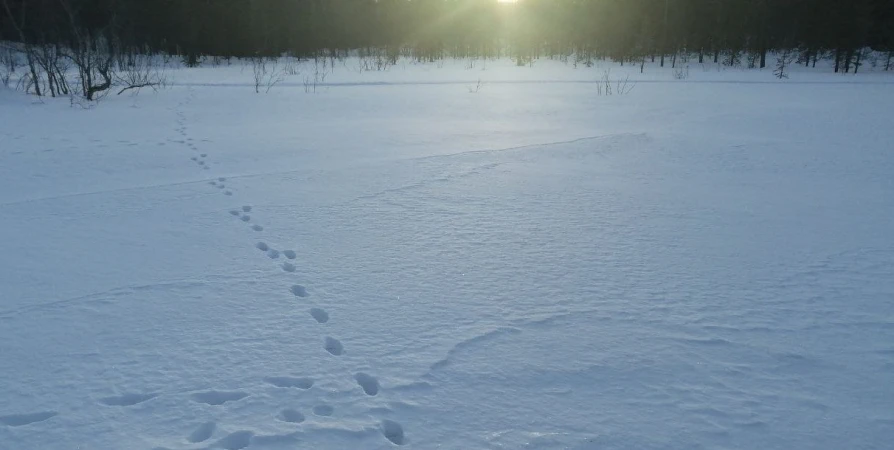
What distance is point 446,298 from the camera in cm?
290

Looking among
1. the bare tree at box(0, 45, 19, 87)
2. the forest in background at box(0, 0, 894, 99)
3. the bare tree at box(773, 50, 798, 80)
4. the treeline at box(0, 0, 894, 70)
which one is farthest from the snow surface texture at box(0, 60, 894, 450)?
the treeline at box(0, 0, 894, 70)

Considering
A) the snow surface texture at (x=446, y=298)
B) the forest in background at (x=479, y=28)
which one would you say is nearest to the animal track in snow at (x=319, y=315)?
the snow surface texture at (x=446, y=298)

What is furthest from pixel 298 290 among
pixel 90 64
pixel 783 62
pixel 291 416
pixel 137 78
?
pixel 783 62

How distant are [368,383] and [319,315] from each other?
2.09 ft

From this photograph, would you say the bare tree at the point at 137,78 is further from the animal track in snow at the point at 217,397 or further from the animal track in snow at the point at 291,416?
Answer: the animal track in snow at the point at 291,416

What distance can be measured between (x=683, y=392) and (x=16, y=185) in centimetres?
553

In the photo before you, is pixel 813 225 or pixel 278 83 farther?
pixel 278 83

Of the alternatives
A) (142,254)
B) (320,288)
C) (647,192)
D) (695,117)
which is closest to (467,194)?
(647,192)

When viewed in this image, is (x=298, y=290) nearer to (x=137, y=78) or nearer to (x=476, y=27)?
(x=137, y=78)

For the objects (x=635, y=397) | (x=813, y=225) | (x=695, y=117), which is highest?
(x=695, y=117)

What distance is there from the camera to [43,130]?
25.1 ft

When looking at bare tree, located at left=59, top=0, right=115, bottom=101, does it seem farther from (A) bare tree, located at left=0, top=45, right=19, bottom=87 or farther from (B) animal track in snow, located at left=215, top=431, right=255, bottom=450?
(B) animal track in snow, located at left=215, top=431, right=255, bottom=450

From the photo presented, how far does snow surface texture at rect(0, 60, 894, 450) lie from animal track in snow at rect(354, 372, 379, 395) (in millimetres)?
26

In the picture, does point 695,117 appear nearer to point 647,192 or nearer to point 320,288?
point 647,192
